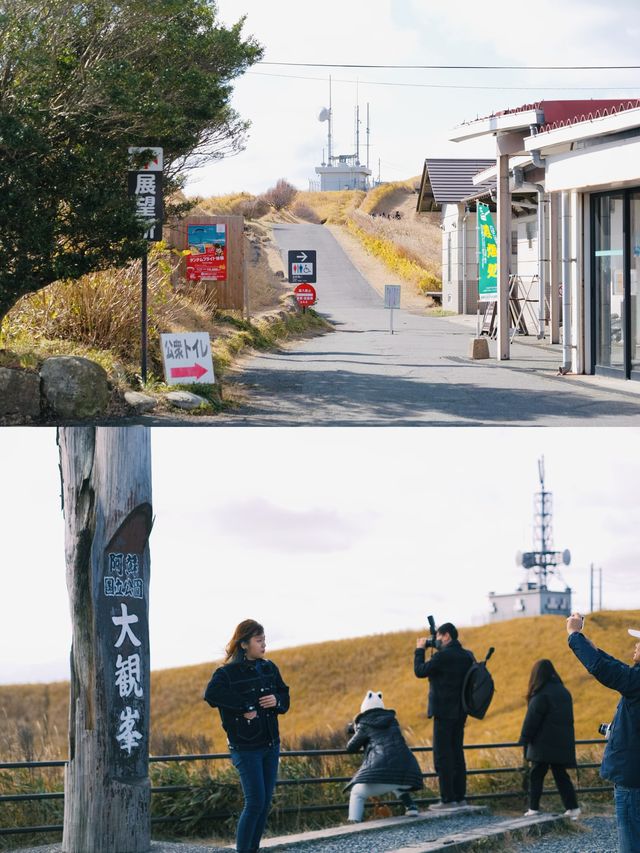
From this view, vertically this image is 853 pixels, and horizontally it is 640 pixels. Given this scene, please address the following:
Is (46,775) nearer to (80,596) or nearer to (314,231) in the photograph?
(80,596)

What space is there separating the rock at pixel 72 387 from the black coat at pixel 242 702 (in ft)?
22.1

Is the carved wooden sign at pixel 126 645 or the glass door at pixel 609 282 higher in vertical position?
the glass door at pixel 609 282

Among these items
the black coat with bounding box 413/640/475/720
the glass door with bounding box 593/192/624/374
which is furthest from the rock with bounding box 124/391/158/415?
the glass door with bounding box 593/192/624/374

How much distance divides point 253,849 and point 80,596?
1.72m

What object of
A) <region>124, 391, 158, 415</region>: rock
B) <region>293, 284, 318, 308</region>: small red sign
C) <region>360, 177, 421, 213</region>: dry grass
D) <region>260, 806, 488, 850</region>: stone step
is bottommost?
<region>260, 806, 488, 850</region>: stone step

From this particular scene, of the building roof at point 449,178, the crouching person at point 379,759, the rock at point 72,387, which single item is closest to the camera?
the crouching person at point 379,759

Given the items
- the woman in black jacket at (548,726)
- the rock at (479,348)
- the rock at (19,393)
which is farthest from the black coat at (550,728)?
the rock at (479,348)

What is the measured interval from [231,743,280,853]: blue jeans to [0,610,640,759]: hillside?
23.4ft

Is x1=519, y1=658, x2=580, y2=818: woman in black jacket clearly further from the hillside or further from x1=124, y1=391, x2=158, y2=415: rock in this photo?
x1=124, y1=391, x2=158, y2=415: rock

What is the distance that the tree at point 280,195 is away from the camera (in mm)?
85188

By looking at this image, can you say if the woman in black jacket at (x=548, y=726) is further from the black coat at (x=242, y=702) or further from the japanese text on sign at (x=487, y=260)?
the japanese text on sign at (x=487, y=260)

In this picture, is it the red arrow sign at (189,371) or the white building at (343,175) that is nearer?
the red arrow sign at (189,371)

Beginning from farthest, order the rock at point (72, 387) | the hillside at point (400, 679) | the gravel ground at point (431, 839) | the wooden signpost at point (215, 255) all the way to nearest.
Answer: the wooden signpost at point (215, 255)
the hillside at point (400, 679)
the rock at point (72, 387)
the gravel ground at point (431, 839)

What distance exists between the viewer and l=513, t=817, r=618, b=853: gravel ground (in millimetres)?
6711
